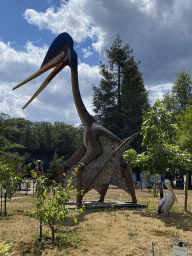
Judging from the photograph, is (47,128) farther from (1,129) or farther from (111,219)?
(111,219)

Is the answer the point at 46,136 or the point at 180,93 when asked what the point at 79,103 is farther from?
the point at 46,136

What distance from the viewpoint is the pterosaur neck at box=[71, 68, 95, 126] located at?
404 inches

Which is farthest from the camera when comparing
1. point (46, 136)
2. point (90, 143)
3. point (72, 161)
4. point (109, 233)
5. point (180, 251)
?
point (46, 136)

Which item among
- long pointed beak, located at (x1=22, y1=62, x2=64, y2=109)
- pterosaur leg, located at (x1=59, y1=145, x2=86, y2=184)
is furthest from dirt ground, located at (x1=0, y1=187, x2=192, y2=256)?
long pointed beak, located at (x1=22, y1=62, x2=64, y2=109)

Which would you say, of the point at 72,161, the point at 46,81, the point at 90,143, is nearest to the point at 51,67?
the point at 46,81

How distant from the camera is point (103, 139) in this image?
9.97 metres

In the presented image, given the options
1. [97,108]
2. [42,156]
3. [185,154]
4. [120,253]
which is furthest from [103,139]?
[42,156]

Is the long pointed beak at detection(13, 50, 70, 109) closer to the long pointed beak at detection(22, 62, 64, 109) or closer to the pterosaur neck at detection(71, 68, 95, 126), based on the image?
the long pointed beak at detection(22, 62, 64, 109)

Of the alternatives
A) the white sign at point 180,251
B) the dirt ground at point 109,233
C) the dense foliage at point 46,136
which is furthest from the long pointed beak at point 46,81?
the dense foliage at point 46,136

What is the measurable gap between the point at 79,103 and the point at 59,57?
1999 mm

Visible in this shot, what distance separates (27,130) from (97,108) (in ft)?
74.8

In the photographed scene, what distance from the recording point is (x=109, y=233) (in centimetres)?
579

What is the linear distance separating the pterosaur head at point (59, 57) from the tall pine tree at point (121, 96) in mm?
15472

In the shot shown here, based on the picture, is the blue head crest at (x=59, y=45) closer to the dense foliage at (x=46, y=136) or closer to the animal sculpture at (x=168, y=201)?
the animal sculpture at (x=168, y=201)
